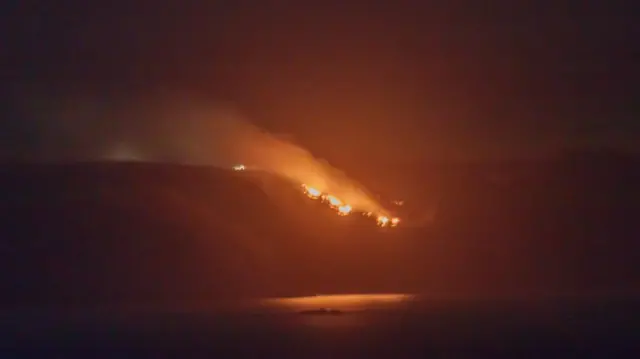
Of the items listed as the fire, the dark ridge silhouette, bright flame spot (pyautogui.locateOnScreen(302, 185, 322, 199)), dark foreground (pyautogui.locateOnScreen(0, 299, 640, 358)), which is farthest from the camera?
bright flame spot (pyautogui.locateOnScreen(302, 185, 322, 199))

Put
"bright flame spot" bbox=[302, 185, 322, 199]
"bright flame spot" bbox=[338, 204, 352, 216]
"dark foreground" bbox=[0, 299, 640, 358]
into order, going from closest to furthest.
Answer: "dark foreground" bbox=[0, 299, 640, 358] → "bright flame spot" bbox=[338, 204, 352, 216] → "bright flame spot" bbox=[302, 185, 322, 199]

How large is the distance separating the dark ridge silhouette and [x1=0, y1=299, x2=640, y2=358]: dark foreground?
354cm

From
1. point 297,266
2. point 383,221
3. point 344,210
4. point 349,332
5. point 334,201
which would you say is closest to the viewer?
point 349,332

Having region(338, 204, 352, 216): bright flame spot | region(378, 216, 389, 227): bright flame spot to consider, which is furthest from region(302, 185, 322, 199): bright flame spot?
region(378, 216, 389, 227): bright flame spot

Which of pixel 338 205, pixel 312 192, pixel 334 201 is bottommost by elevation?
pixel 338 205

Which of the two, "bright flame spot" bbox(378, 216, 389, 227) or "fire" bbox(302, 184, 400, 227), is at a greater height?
"fire" bbox(302, 184, 400, 227)

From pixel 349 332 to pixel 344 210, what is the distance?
15.3 metres

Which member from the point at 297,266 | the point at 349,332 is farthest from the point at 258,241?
the point at 349,332

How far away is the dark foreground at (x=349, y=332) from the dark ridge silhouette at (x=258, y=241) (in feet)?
11.6

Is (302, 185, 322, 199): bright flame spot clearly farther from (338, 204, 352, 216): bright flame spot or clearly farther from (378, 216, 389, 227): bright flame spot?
(378, 216, 389, 227): bright flame spot

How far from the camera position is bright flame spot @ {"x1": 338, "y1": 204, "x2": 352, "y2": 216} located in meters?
29.4

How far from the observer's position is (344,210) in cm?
2953

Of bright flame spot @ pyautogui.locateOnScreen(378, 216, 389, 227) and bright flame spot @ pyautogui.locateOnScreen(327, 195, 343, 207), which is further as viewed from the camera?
bright flame spot @ pyautogui.locateOnScreen(327, 195, 343, 207)

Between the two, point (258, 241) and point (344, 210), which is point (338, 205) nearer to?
point (344, 210)
